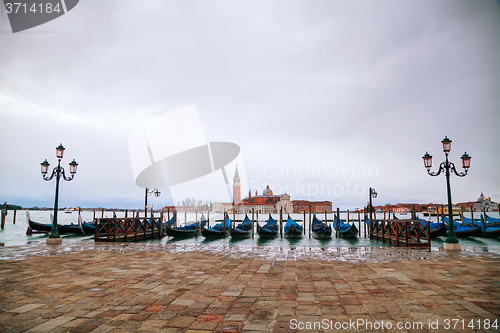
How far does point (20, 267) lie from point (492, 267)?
10347 millimetres

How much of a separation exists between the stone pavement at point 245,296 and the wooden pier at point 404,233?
5.20 meters

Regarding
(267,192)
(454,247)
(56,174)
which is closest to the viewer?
(454,247)

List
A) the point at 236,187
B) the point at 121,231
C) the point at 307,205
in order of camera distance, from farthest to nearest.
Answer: the point at 236,187 < the point at 307,205 < the point at 121,231

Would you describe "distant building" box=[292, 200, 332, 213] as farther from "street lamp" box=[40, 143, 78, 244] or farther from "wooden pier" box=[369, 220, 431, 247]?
"street lamp" box=[40, 143, 78, 244]

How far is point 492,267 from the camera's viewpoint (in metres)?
6.02

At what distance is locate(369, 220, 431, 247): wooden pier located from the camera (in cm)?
1153

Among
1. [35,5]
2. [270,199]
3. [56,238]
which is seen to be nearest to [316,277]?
[35,5]

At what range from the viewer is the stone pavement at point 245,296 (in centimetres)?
302

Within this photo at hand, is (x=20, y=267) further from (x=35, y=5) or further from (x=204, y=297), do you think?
(x=35, y=5)

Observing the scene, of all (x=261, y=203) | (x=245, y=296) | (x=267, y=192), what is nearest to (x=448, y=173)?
(x=245, y=296)

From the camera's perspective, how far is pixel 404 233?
12023mm

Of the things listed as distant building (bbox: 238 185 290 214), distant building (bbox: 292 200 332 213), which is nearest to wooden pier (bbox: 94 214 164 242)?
distant building (bbox: 238 185 290 214)

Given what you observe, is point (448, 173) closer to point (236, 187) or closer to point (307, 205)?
point (307, 205)

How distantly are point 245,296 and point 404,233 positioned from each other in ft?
34.8
